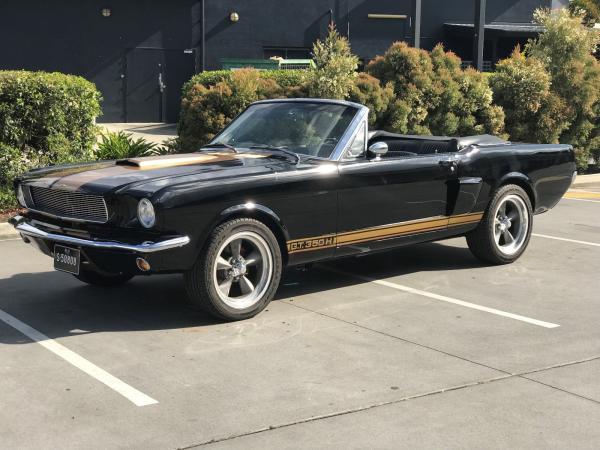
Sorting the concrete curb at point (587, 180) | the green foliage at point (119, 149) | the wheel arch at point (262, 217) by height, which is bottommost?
the concrete curb at point (587, 180)

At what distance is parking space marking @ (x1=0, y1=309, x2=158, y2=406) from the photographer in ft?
15.7

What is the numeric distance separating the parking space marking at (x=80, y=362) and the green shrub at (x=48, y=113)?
4.71 m

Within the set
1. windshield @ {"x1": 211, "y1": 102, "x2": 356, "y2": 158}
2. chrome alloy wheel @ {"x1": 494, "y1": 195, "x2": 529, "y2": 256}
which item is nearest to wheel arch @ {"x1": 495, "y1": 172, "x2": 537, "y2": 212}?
chrome alloy wheel @ {"x1": 494, "y1": 195, "x2": 529, "y2": 256}

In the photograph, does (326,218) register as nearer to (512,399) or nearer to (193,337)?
(193,337)

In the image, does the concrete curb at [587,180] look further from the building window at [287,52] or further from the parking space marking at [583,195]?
the building window at [287,52]

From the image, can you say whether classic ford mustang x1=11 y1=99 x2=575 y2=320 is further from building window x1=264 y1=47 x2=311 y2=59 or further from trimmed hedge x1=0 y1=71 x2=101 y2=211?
building window x1=264 y1=47 x2=311 y2=59

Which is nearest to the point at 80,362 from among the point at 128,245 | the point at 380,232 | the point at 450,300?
the point at 128,245

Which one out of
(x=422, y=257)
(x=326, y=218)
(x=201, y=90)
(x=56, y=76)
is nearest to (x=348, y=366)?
(x=326, y=218)

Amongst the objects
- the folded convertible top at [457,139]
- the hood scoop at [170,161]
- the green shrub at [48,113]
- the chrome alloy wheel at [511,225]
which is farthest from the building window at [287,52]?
the hood scoop at [170,161]

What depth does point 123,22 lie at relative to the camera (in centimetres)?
2375

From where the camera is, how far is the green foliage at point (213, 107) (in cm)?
1285

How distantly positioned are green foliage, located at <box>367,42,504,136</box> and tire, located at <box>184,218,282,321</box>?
8.02 meters

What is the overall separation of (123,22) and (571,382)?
20797 mm

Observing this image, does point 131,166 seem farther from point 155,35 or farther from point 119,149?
point 155,35
